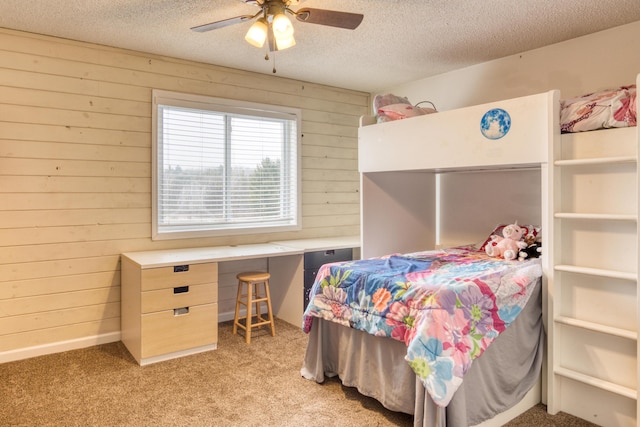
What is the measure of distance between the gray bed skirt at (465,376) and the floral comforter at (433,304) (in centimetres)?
12

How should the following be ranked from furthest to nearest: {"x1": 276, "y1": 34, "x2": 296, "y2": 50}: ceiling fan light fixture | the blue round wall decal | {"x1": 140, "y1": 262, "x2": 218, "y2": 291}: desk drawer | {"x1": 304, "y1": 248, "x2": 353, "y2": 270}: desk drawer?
{"x1": 304, "y1": 248, "x2": 353, "y2": 270}: desk drawer
{"x1": 140, "y1": 262, "x2": 218, "y2": 291}: desk drawer
the blue round wall decal
{"x1": 276, "y1": 34, "x2": 296, "y2": 50}: ceiling fan light fixture

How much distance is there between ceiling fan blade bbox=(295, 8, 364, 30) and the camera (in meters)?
2.33

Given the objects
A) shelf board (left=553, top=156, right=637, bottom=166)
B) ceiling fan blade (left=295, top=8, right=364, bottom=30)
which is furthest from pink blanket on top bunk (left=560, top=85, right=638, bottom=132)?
ceiling fan blade (left=295, top=8, right=364, bottom=30)

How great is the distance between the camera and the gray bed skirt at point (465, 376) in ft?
6.82

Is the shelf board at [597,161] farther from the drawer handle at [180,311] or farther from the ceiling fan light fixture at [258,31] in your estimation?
the drawer handle at [180,311]

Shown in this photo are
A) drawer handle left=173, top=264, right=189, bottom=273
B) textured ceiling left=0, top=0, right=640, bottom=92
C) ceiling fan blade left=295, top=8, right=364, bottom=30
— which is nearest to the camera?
ceiling fan blade left=295, top=8, right=364, bottom=30

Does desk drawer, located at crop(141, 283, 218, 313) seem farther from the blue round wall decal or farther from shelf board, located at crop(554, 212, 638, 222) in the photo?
shelf board, located at crop(554, 212, 638, 222)

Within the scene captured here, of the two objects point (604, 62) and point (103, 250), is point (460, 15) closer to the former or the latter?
point (604, 62)

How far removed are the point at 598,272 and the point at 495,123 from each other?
102 centimetres

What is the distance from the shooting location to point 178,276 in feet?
10.4

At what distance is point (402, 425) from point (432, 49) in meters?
2.84

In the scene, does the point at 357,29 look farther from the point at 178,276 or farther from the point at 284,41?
the point at 178,276

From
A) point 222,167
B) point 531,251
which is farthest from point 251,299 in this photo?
point 531,251

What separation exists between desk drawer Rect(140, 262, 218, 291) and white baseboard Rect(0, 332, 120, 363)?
87 centimetres
